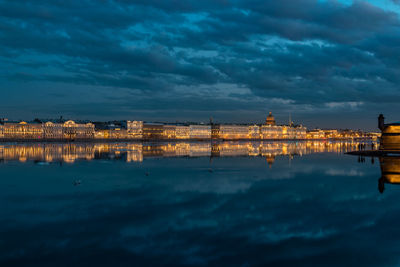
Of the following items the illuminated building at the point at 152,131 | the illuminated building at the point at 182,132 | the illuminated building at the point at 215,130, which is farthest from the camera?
the illuminated building at the point at 215,130

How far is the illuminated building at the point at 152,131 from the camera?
157 m

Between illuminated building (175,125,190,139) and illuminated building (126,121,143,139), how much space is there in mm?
18525

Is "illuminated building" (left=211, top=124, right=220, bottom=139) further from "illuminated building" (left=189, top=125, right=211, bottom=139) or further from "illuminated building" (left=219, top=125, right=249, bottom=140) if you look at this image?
"illuminated building" (left=189, top=125, right=211, bottom=139)

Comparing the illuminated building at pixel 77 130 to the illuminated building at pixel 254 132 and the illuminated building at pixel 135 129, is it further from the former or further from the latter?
the illuminated building at pixel 254 132

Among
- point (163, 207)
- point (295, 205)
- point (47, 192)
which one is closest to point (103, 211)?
point (163, 207)

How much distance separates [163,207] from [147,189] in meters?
4.30

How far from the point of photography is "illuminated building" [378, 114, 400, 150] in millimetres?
43347

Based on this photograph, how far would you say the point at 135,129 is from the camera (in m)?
155

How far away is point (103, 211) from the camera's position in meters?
11.9

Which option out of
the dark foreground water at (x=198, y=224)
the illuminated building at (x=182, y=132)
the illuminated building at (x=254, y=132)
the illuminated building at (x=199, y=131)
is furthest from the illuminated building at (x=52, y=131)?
the dark foreground water at (x=198, y=224)

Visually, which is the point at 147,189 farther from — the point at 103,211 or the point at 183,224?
the point at 183,224

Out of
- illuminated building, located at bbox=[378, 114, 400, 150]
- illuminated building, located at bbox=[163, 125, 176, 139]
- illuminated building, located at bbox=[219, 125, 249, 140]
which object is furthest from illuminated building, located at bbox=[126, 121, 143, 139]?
illuminated building, located at bbox=[378, 114, 400, 150]

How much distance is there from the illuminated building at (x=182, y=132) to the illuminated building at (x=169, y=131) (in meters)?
1.83

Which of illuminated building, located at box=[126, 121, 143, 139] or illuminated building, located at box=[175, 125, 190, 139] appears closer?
illuminated building, located at box=[126, 121, 143, 139]
